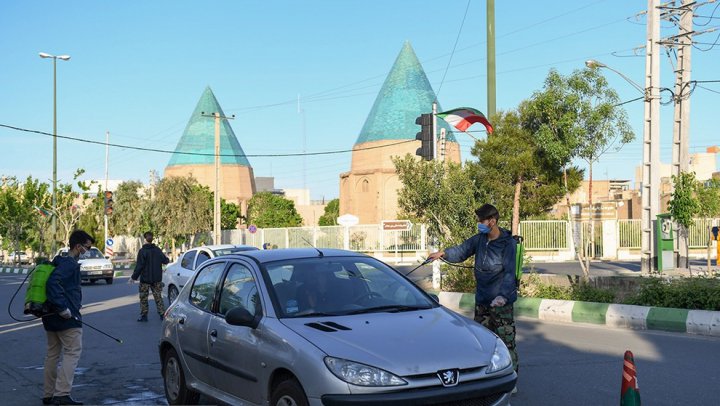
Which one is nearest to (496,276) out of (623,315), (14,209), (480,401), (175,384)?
(480,401)

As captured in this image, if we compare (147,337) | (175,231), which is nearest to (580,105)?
(147,337)

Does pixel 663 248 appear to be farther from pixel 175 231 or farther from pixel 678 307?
pixel 175 231

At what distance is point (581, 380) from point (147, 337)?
7.69 meters

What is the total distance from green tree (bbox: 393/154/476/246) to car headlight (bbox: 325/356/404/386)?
14.8 metres

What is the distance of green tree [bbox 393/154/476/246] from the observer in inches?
797

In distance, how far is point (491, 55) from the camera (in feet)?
68.4

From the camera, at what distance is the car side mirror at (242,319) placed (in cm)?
577

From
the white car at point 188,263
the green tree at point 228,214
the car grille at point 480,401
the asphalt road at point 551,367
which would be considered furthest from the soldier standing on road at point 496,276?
the green tree at point 228,214

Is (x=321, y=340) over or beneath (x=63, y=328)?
over

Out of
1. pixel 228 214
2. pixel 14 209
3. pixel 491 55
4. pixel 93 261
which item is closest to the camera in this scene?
pixel 491 55

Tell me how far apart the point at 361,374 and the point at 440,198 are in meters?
15.8

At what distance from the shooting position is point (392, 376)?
4883 millimetres

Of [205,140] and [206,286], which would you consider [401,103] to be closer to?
[205,140]

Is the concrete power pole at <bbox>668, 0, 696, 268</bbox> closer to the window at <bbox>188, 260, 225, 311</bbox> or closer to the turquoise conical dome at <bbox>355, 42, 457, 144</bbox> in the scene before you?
the window at <bbox>188, 260, 225, 311</bbox>
